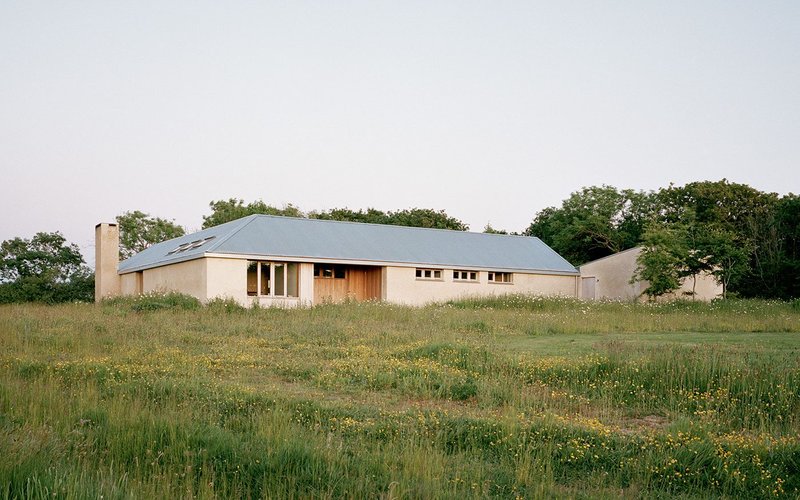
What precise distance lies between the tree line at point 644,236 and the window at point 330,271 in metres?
14.6

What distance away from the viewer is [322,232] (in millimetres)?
35844

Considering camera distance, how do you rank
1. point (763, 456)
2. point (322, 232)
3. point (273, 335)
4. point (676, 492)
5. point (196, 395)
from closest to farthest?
1. point (676, 492)
2. point (763, 456)
3. point (196, 395)
4. point (273, 335)
5. point (322, 232)

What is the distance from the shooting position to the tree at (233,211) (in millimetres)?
58781

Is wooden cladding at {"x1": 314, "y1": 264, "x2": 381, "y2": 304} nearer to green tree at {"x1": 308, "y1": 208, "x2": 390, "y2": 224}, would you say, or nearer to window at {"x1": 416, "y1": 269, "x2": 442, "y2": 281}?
window at {"x1": 416, "y1": 269, "x2": 442, "y2": 281}

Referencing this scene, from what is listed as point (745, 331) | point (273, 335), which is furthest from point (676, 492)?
point (745, 331)

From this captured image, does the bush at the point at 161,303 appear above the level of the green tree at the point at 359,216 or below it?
below

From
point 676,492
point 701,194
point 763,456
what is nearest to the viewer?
point 676,492

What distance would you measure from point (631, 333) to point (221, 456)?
572 inches

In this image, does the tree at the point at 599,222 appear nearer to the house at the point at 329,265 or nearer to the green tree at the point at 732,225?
the green tree at the point at 732,225

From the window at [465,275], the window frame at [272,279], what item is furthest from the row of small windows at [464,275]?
the window frame at [272,279]

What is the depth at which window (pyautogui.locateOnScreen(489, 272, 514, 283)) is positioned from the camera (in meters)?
37.3

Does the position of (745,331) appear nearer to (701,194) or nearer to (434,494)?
(434,494)

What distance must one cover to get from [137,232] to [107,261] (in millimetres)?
19075

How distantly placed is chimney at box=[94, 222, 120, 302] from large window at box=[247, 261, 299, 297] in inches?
458
